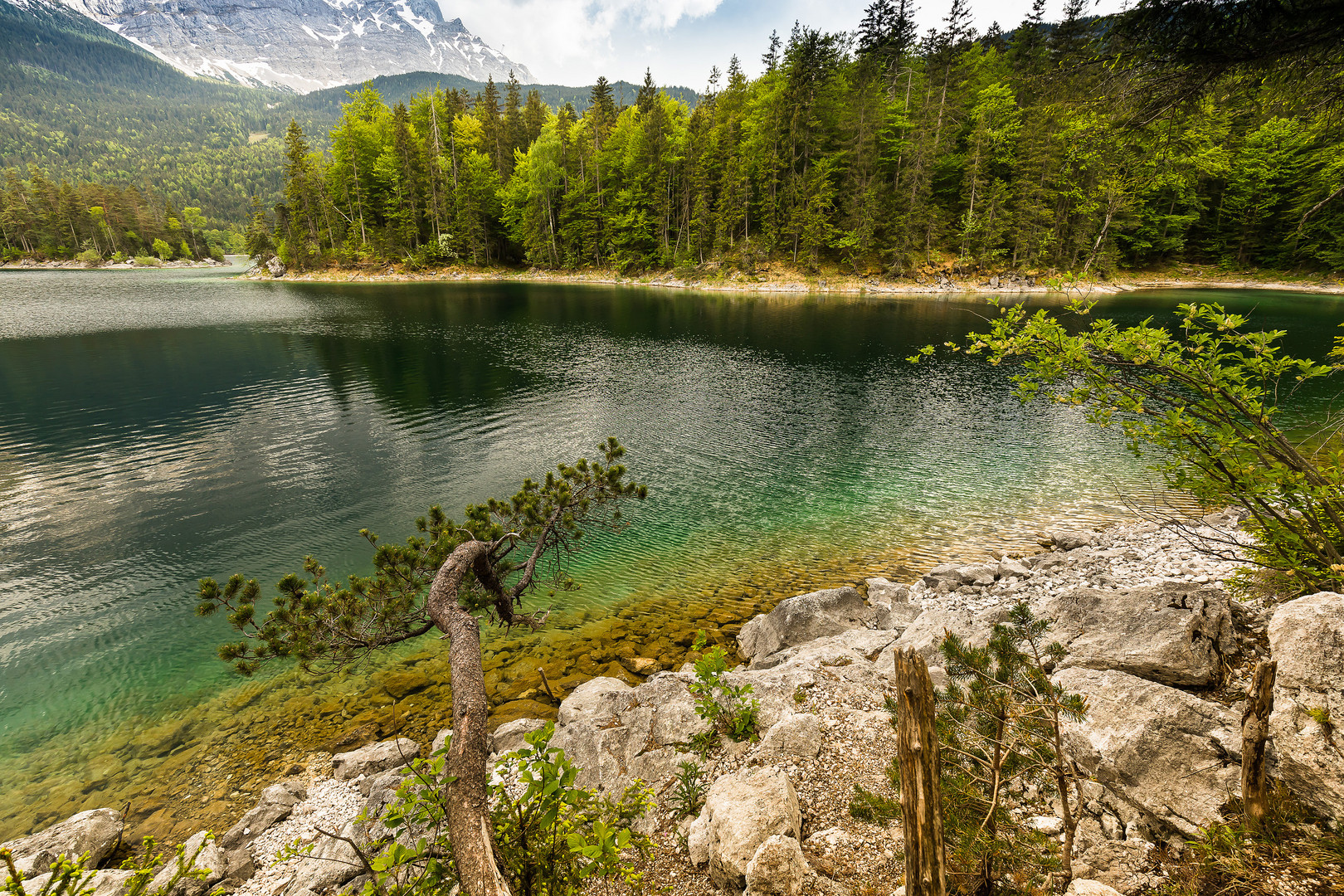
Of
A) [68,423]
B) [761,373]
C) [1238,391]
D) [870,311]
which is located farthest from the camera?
[870,311]

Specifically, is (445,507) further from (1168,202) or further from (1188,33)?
(1168,202)

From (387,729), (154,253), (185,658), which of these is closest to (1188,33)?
(387,729)

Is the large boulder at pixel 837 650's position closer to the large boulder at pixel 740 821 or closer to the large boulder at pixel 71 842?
the large boulder at pixel 740 821

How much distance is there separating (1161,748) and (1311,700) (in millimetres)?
953

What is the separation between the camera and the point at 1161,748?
3881mm

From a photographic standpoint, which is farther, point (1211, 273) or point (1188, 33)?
point (1211, 273)

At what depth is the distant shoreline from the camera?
194 feet

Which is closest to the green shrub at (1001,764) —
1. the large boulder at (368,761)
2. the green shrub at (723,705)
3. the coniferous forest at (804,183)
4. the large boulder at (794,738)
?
the large boulder at (794,738)

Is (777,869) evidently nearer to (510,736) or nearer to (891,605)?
(510,736)

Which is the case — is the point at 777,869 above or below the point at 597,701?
above

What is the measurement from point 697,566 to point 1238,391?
9.70 metres

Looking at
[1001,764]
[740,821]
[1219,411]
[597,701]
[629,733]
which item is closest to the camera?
[1001,764]

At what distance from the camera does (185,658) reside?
980 cm

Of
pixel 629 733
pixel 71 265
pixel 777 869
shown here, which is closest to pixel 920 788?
pixel 777 869
